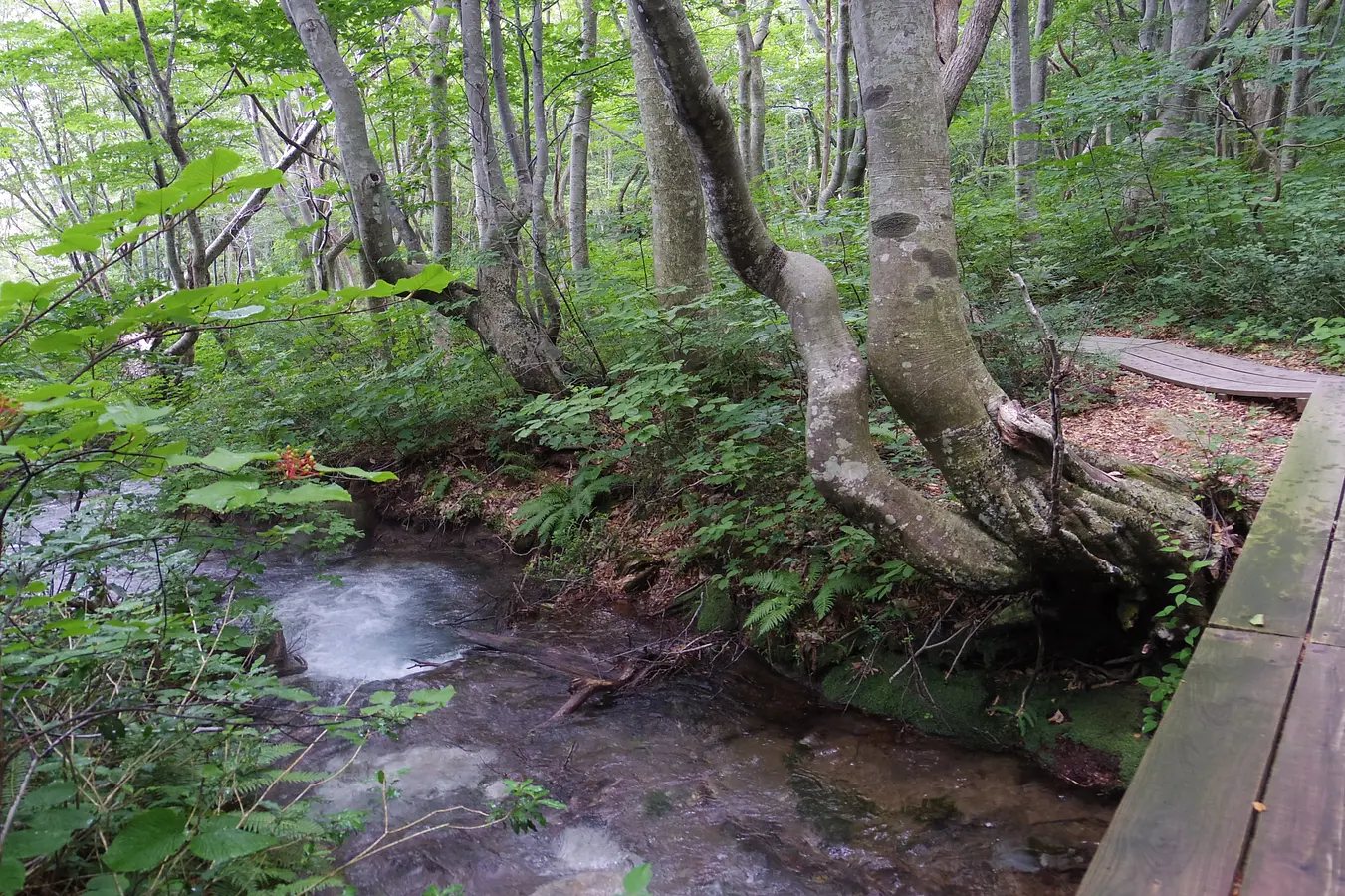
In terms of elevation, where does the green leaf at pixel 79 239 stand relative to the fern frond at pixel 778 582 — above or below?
above

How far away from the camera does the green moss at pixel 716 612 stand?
5.61m

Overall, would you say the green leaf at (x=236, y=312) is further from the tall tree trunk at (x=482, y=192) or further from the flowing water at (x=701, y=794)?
the tall tree trunk at (x=482, y=192)

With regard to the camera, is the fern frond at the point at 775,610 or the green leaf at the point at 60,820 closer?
the green leaf at the point at 60,820

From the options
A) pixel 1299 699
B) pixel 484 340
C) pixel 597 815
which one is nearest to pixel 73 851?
pixel 597 815

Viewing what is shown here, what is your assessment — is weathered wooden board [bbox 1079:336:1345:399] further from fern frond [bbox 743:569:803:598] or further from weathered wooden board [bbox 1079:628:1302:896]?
weathered wooden board [bbox 1079:628:1302:896]

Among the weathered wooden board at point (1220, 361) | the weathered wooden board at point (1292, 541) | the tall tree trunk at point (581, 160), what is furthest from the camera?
the tall tree trunk at point (581, 160)

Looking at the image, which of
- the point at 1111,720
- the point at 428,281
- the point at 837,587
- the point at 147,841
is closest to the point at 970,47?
the point at 837,587

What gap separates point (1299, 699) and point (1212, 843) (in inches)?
34.0

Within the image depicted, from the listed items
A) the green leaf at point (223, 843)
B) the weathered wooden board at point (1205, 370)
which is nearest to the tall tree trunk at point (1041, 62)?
the weathered wooden board at point (1205, 370)

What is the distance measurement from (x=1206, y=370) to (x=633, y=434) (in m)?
5.29

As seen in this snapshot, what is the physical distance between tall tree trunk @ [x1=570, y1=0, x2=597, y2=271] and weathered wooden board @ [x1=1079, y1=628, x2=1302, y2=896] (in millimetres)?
9910

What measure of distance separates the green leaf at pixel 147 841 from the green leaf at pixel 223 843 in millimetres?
52

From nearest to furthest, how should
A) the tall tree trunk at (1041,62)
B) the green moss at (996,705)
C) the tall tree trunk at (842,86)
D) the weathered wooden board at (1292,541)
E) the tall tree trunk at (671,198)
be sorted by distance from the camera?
1. the weathered wooden board at (1292,541)
2. the green moss at (996,705)
3. the tall tree trunk at (671,198)
4. the tall tree trunk at (842,86)
5. the tall tree trunk at (1041,62)

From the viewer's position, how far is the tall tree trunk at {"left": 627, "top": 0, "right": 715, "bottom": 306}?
7.12m
